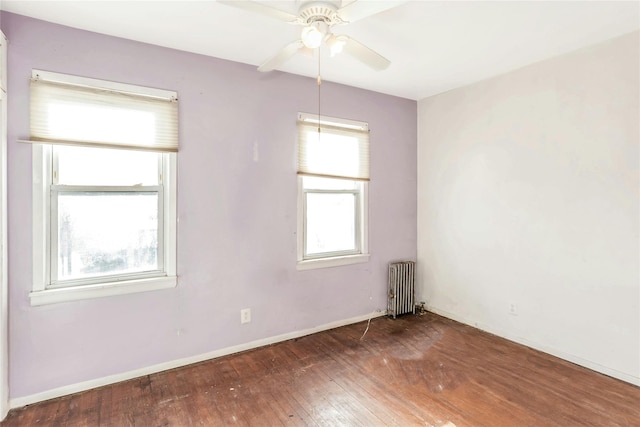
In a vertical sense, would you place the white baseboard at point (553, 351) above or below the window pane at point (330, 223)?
below

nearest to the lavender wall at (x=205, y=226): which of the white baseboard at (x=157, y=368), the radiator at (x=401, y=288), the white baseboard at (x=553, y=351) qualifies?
the white baseboard at (x=157, y=368)

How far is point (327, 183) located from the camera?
3.63m

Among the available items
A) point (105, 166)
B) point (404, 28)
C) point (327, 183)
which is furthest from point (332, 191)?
point (105, 166)

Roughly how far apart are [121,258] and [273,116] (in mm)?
1769

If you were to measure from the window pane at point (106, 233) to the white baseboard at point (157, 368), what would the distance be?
0.77 m

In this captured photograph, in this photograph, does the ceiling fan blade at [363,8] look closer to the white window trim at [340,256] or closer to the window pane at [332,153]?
the window pane at [332,153]

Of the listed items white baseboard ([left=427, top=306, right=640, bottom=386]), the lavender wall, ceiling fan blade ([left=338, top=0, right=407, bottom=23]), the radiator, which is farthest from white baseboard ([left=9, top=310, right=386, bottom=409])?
ceiling fan blade ([left=338, top=0, right=407, bottom=23])

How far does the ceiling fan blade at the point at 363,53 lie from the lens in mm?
1934

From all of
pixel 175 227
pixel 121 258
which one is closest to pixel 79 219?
pixel 121 258

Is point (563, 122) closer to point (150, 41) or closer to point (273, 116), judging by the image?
point (273, 116)

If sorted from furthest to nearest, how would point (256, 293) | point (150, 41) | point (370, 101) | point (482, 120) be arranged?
point (370, 101), point (482, 120), point (256, 293), point (150, 41)

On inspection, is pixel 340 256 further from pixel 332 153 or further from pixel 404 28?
pixel 404 28

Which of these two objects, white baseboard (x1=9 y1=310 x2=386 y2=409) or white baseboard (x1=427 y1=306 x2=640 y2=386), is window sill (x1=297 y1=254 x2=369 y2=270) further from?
white baseboard (x1=427 y1=306 x2=640 y2=386)

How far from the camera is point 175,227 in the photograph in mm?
2736
